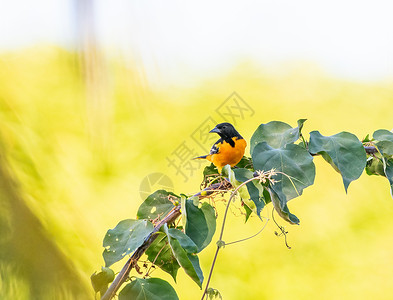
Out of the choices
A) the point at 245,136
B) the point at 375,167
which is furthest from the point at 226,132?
the point at 245,136

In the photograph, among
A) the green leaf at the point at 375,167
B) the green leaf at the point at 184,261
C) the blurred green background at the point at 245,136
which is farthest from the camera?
the blurred green background at the point at 245,136

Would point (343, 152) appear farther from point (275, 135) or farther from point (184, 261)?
point (184, 261)

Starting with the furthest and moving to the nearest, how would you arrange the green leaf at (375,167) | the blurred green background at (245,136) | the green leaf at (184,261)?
the blurred green background at (245,136), the green leaf at (375,167), the green leaf at (184,261)

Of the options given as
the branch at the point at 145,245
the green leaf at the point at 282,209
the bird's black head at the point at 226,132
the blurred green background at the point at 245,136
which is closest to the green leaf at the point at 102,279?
the branch at the point at 145,245

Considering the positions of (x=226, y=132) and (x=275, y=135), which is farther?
(x=226, y=132)

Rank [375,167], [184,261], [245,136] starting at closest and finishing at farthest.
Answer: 1. [184,261]
2. [375,167]
3. [245,136]

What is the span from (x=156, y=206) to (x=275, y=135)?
141 millimetres

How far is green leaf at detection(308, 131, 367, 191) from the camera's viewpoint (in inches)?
15.4

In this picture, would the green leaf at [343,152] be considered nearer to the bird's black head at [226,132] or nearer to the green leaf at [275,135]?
the green leaf at [275,135]

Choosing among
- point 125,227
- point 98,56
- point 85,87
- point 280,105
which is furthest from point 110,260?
point 280,105

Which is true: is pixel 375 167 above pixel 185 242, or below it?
below

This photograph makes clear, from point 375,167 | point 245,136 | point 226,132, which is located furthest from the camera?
point 245,136

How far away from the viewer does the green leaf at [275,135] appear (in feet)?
1.33

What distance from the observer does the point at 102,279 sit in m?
0.34
